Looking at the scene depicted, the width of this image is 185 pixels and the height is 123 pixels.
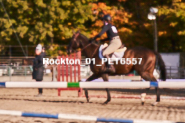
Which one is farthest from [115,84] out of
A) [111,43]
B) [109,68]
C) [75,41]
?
[75,41]

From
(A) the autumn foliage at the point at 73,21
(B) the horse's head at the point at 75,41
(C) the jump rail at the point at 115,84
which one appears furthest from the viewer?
(A) the autumn foliage at the point at 73,21

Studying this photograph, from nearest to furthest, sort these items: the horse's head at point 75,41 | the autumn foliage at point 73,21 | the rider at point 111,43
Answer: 1. the rider at point 111,43
2. the horse's head at point 75,41
3. the autumn foliage at point 73,21

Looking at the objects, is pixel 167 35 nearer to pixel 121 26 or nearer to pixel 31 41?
pixel 121 26

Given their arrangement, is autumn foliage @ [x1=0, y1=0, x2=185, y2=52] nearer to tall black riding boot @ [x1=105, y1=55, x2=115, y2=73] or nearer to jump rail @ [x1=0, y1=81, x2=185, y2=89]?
tall black riding boot @ [x1=105, y1=55, x2=115, y2=73]

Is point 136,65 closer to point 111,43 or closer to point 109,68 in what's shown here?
point 109,68

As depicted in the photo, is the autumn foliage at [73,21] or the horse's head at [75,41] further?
the autumn foliage at [73,21]

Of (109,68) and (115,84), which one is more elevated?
(109,68)

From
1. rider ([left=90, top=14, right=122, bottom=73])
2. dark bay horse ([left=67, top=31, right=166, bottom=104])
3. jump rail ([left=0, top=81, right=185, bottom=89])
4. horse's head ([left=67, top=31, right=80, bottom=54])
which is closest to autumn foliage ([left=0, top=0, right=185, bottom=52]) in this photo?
horse's head ([left=67, top=31, right=80, bottom=54])

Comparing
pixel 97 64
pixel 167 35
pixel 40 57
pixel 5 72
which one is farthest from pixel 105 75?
Result: pixel 167 35

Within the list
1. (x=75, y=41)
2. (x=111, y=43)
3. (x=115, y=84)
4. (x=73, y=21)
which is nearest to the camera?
(x=115, y=84)

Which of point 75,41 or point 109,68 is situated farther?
point 75,41

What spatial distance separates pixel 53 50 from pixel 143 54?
26.6m

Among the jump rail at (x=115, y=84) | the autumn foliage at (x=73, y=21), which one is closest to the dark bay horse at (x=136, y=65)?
the jump rail at (x=115, y=84)

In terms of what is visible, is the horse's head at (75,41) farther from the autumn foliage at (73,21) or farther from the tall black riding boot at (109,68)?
the autumn foliage at (73,21)
